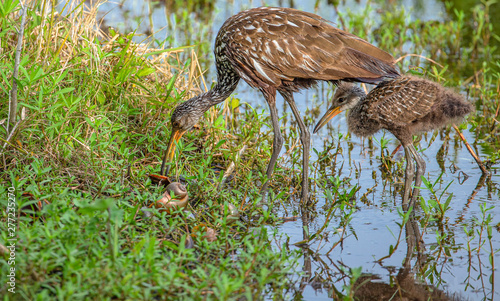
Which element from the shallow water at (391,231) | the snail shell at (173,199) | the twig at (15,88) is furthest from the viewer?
the twig at (15,88)

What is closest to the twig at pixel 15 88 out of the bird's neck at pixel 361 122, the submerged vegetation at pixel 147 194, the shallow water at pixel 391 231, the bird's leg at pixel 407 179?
the submerged vegetation at pixel 147 194

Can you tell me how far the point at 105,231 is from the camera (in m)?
3.50

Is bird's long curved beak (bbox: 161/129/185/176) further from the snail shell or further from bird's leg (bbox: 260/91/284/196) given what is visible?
bird's leg (bbox: 260/91/284/196)

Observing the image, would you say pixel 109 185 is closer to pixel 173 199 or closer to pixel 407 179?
pixel 173 199

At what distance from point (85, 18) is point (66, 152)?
1.66m

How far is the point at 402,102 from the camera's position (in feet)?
15.6

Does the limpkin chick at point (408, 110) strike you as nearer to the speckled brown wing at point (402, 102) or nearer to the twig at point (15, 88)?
the speckled brown wing at point (402, 102)

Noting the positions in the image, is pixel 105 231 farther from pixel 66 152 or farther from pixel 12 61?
pixel 12 61

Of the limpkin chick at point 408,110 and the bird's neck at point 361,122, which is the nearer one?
the limpkin chick at point 408,110

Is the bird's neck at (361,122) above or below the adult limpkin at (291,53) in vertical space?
below

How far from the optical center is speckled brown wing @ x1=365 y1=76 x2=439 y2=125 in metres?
4.76

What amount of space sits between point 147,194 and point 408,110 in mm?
2169

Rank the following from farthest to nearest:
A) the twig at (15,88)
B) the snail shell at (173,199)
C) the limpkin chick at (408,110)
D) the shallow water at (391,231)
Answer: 1. the limpkin chick at (408,110)
2. the twig at (15,88)
3. the snail shell at (173,199)
4. the shallow water at (391,231)

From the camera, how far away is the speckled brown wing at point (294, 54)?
464cm
